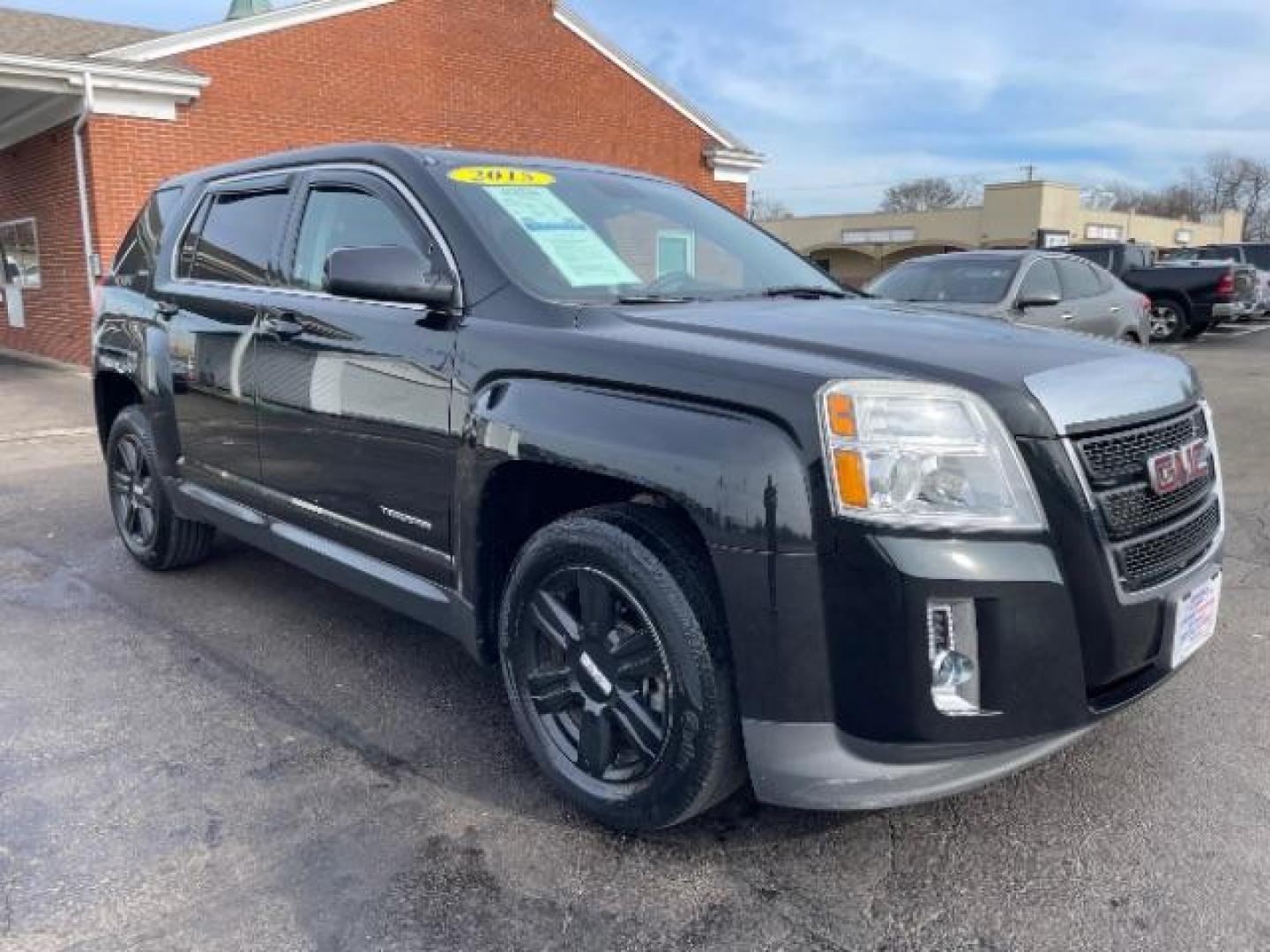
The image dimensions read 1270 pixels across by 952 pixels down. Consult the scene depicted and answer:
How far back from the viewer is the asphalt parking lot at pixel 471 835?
2.33 m

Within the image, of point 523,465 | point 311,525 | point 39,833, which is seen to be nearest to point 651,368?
point 523,465

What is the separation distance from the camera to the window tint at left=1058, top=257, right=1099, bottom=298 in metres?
9.50

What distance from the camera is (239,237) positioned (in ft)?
13.7

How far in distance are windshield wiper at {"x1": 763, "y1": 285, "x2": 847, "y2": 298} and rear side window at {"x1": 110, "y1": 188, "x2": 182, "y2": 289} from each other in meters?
2.91

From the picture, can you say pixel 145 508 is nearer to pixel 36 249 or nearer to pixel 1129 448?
pixel 1129 448

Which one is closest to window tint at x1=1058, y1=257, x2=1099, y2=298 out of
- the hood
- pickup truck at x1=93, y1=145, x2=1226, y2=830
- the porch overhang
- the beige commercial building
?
pickup truck at x1=93, y1=145, x2=1226, y2=830

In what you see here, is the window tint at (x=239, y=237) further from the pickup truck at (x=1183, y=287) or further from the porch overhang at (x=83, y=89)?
the pickup truck at (x=1183, y=287)

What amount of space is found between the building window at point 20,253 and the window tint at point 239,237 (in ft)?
40.2

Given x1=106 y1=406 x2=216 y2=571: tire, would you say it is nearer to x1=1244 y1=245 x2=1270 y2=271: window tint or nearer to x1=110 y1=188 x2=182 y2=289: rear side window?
x1=110 y1=188 x2=182 y2=289: rear side window

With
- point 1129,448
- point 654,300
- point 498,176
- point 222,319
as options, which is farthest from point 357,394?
point 1129,448

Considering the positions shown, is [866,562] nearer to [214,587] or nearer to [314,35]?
[214,587]

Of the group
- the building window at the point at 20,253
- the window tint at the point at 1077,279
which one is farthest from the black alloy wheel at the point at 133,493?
the building window at the point at 20,253

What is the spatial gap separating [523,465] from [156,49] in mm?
12044

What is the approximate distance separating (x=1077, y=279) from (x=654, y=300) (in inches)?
315
